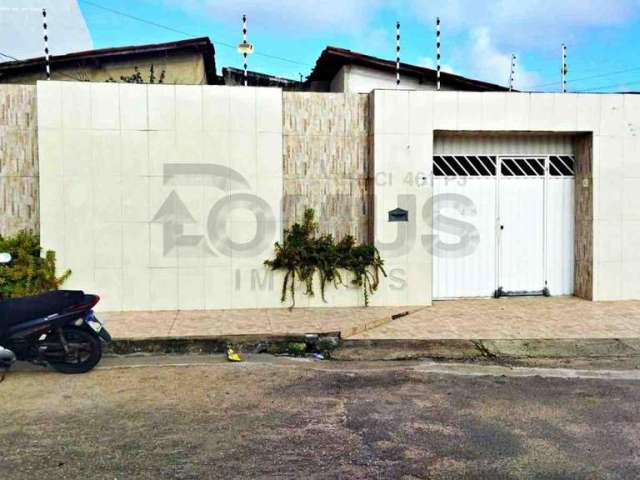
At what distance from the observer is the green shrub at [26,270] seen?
26.6 feet

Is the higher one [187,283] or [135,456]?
[187,283]

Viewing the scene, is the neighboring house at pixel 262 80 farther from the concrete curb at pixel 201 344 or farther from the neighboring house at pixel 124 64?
the concrete curb at pixel 201 344

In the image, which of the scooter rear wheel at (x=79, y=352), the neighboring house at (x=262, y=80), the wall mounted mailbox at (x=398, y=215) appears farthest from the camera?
the neighboring house at (x=262, y=80)

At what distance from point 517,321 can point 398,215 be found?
2.29 m

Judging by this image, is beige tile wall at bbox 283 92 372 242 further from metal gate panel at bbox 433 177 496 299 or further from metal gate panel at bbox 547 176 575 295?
metal gate panel at bbox 547 176 575 295

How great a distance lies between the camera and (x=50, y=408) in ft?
16.2

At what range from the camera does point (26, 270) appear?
8102mm

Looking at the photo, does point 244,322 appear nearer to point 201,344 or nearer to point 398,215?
point 201,344

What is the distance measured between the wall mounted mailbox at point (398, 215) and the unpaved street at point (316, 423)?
2.95m

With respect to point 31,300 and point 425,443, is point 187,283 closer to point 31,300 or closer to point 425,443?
point 31,300

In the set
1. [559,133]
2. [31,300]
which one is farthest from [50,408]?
[559,133]

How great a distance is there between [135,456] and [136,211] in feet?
16.6

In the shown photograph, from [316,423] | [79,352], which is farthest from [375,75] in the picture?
[316,423]

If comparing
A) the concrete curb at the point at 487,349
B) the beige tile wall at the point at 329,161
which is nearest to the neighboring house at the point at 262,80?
the beige tile wall at the point at 329,161
